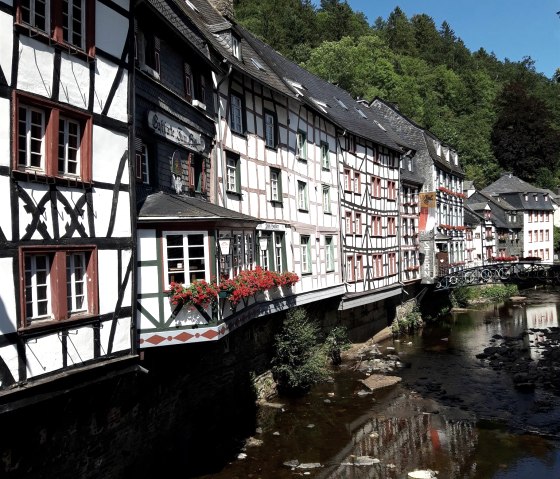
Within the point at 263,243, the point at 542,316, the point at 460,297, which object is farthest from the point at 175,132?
the point at 460,297

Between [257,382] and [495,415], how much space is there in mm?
→ 8406

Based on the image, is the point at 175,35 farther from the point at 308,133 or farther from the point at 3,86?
the point at 308,133

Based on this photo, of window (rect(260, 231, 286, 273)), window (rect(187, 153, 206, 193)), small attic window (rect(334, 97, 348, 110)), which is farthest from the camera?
small attic window (rect(334, 97, 348, 110))

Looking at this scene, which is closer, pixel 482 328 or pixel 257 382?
pixel 257 382

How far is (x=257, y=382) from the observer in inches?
742

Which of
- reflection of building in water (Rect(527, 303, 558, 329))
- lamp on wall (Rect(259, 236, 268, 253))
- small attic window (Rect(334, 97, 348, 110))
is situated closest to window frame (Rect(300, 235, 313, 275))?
lamp on wall (Rect(259, 236, 268, 253))

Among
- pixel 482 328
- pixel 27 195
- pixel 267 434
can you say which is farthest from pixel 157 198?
pixel 482 328

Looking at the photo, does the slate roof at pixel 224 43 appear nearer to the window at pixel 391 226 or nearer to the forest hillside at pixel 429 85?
the window at pixel 391 226

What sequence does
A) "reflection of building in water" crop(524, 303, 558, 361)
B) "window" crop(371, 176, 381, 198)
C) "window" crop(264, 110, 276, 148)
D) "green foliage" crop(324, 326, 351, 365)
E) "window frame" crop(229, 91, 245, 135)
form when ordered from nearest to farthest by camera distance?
"window frame" crop(229, 91, 245, 135), "window" crop(264, 110, 276, 148), "green foliage" crop(324, 326, 351, 365), "reflection of building in water" crop(524, 303, 558, 361), "window" crop(371, 176, 381, 198)

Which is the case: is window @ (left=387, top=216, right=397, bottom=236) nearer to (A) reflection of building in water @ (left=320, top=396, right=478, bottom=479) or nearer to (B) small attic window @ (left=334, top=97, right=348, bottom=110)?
(B) small attic window @ (left=334, top=97, right=348, bottom=110)

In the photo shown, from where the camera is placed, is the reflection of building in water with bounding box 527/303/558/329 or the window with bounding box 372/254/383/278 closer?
the window with bounding box 372/254/383/278

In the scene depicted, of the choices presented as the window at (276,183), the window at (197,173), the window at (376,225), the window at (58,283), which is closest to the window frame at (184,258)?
the window at (58,283)

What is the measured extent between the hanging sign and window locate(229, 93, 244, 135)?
2434mm

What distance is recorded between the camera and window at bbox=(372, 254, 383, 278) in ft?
97.6
